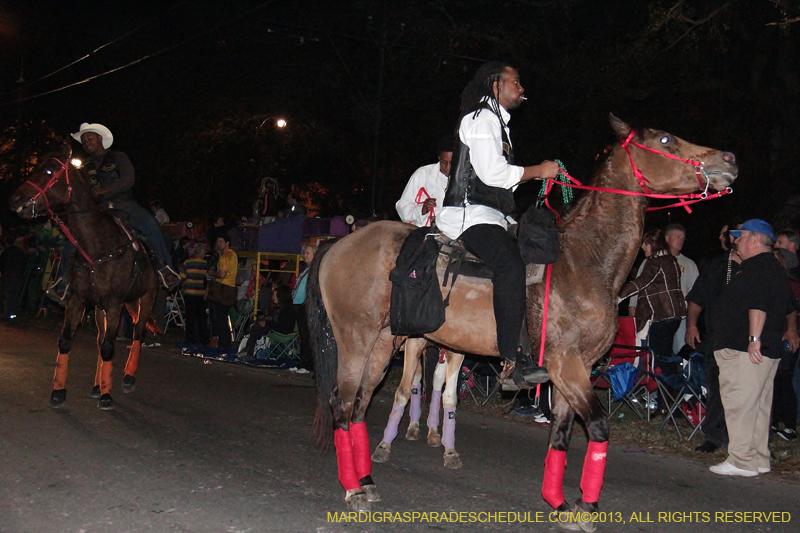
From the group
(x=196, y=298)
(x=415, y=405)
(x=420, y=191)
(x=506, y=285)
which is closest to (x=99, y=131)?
(x=420, y=191)

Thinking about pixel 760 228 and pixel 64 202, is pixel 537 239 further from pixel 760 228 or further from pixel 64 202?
pixel 64 202

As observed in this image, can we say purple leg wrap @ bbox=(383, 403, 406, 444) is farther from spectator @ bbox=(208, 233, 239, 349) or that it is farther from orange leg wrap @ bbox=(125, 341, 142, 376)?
spectator @ bbox=(208, 233, 239, 349)

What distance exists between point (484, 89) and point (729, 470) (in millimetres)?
4294

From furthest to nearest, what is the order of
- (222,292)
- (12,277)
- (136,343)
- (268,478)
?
(12,277) → (222,292) → (136,343) → (268,478)

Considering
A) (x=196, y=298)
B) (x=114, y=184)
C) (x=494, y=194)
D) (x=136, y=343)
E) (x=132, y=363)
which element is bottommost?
(x=132, y=363)

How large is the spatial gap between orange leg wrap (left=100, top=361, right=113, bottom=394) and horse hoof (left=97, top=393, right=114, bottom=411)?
0.07 meters

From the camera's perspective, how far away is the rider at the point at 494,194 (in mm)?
5164

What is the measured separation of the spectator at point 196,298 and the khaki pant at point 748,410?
10.7 metres

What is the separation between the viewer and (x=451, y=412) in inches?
275

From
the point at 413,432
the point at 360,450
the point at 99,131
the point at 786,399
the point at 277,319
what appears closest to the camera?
the point at 360,450

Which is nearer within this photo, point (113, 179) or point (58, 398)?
point (58, 398)

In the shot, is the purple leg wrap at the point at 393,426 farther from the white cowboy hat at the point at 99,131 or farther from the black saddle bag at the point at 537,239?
the white cowboy hat at the point at 99,131

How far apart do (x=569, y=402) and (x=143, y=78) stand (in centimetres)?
2772

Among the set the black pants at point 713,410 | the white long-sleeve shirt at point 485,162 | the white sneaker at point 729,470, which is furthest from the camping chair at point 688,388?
the white long-sleeve shirt at point 485,162
